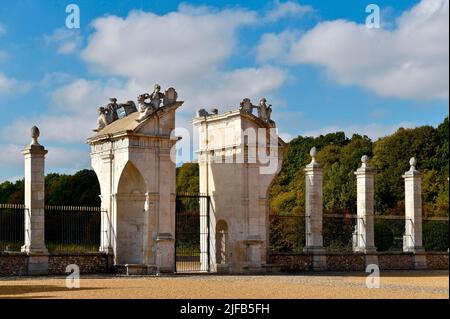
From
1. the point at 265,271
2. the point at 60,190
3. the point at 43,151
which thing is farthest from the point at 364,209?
the point at 60,190

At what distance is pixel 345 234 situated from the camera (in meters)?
43.2

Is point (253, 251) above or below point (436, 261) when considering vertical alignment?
above

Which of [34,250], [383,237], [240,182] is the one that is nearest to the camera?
[34,250]

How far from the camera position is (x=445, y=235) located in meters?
39.4

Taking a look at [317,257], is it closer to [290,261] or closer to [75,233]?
[290,261]

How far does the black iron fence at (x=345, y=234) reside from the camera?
129 feet

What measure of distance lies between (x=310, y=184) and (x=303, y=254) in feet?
8.16

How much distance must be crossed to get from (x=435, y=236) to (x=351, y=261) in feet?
32.5

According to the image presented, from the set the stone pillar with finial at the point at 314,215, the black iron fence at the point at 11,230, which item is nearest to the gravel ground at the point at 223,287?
the black iron fence at the point at 11,230

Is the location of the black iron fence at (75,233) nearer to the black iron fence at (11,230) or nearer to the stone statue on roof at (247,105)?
the black iron fence at (11,230)

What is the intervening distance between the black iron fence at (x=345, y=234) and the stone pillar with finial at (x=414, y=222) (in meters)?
5.03

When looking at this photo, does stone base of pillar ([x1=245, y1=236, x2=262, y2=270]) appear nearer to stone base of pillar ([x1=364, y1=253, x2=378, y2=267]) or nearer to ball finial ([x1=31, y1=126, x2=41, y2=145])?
stone base of pillar ([x1=364, y1=253, x2=378, y2=267])

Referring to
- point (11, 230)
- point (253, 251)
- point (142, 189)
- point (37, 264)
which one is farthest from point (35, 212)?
point (253, 251)

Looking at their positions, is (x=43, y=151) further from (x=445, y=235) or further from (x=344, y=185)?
(x=344, y=185)
